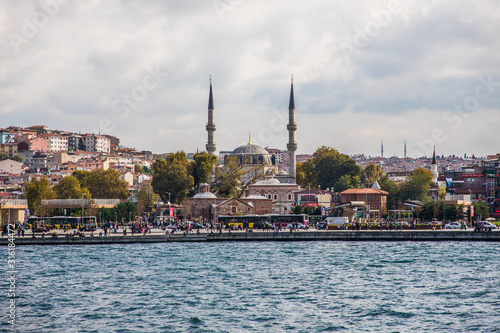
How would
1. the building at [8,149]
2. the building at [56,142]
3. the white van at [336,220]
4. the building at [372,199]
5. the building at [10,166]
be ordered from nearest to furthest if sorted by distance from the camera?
the white van at [336,220]
the building at [372,199]
the building at [10,166]
the building at [8,149]
the building at [56,142]

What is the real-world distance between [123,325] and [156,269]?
1084 centimetres

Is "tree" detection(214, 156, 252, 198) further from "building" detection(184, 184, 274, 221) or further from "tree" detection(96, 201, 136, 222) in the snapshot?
"tree" detection(96, 201, 136, 222)

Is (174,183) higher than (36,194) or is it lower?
higher

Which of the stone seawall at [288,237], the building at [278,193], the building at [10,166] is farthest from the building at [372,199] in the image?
the building at [10,166]

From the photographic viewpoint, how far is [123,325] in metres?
18.1

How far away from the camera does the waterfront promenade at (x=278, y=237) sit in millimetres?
39906

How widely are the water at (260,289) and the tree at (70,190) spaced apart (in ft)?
88.2

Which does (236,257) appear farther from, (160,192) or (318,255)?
(160,192)

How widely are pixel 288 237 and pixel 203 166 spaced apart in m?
30.7

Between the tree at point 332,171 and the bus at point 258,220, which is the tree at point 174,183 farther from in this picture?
the tree at point 332,171

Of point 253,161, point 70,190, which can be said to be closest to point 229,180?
point 70,190

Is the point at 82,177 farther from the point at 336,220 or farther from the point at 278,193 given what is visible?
the point at 336,220

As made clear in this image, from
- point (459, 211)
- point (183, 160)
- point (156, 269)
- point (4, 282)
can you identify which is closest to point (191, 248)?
point (156, 269)

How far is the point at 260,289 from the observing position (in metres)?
23.9
